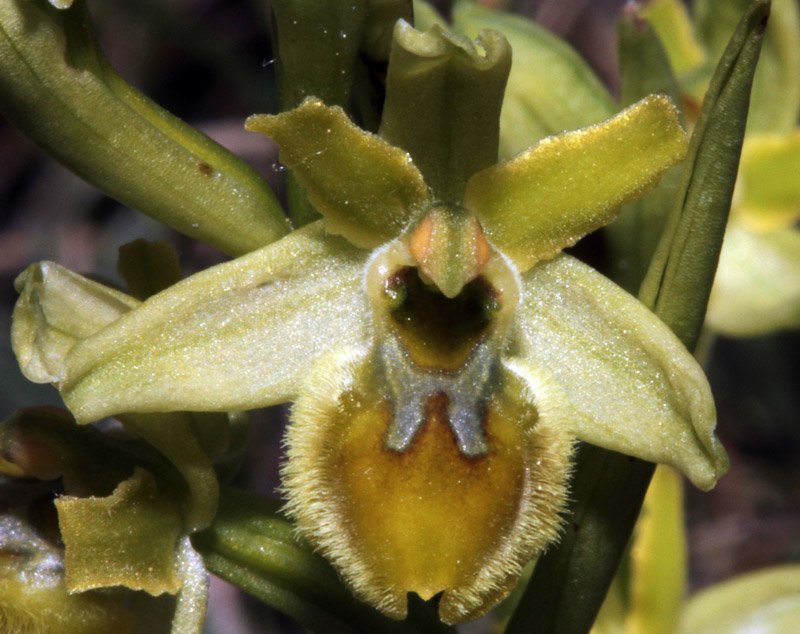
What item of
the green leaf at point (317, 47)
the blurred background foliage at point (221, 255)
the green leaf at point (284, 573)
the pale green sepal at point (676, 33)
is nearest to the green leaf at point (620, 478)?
the green leaf at point (284, 573)

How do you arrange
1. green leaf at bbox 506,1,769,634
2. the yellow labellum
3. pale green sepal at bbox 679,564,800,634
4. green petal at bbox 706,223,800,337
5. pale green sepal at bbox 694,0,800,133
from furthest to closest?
green petal at bbox 706,223,800,337, pale green sepal at bbox 694,0,800,133, pale green sepal at bbox 679,564,800,634, green leaf at bbox 506,1,769,634, the yellow labellum

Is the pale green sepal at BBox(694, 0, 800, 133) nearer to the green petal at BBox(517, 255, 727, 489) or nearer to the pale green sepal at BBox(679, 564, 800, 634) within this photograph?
the pale green sepal at BBox(679, 564, 800, 634)

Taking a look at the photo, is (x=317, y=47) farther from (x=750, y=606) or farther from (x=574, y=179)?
(x=750, y=606)

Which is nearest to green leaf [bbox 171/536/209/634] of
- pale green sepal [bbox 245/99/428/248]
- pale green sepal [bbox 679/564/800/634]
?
pale green sepal [bbox 245/99/428/248]

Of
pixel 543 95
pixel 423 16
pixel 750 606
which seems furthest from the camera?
pixel 750 606

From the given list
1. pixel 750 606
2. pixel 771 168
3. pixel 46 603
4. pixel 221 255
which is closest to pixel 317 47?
pixel 46 603

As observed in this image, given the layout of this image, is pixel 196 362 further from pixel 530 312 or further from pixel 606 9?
pixel 606 9
